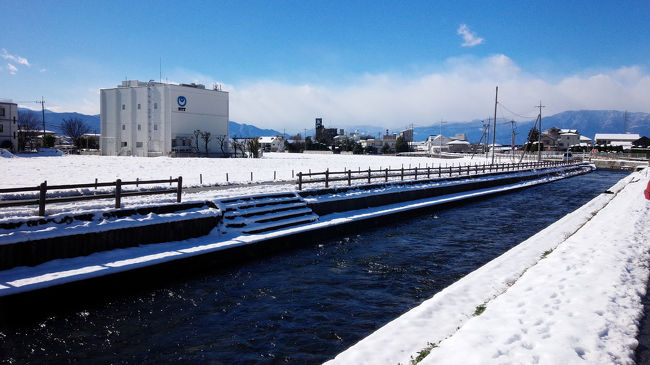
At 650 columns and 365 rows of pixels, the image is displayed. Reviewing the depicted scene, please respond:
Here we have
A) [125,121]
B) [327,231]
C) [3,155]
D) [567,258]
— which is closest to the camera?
[567,258]

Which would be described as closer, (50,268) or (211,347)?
(211,347)

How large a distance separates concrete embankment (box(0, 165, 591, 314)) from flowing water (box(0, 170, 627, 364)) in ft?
1.84

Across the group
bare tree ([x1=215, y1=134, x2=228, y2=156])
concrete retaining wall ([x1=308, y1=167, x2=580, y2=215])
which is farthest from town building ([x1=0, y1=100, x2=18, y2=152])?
concrete retaining wall ([x1=308, y1=167, x2=580, y2=215])

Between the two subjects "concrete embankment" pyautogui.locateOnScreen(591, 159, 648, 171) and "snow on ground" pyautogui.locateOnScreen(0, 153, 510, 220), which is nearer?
"snow on ground" pyautogui.locateOnScreen(0, 153, 510, 220)

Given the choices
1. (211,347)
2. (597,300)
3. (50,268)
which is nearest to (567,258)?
(597,300)

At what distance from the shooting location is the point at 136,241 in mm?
14570

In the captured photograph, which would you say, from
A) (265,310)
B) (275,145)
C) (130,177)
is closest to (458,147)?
(275,145)

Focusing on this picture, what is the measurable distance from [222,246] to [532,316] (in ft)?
33.4

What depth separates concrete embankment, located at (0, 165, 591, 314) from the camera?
37.0ft

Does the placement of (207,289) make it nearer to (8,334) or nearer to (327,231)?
(8,334)

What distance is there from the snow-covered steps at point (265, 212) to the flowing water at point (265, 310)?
183 cm

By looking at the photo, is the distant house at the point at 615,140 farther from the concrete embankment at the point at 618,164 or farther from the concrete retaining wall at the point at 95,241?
the concrete retaining wall at the point at 95,241

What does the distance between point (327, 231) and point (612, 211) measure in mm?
15306

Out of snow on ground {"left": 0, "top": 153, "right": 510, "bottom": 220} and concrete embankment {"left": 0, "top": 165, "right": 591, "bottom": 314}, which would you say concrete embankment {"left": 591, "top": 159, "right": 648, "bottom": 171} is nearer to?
snow on ground {"left": 0, "top": 153, "right": 510, "bottom": 220}
